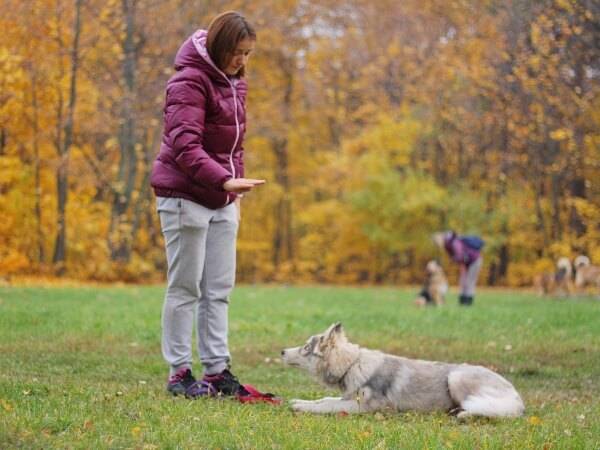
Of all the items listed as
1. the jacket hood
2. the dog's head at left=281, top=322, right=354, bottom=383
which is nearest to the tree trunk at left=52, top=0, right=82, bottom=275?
the jacket hood

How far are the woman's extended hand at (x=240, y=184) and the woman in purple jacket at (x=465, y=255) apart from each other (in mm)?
12355

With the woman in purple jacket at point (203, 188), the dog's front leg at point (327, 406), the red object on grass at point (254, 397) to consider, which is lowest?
the dog's front leg at point (327, 406)

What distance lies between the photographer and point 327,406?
6.19 metres

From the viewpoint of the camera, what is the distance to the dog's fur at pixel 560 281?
883 inches

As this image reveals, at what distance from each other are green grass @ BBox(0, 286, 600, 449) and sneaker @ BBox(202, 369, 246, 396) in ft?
0.99

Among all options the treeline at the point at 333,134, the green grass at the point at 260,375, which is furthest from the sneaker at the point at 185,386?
the treeline at the point at 333,134

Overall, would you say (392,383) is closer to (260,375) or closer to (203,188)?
(203,188)

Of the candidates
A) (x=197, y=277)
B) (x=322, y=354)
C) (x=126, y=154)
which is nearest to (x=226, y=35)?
(x=197, y=277)

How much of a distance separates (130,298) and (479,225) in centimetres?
1724

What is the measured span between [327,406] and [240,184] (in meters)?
1.61

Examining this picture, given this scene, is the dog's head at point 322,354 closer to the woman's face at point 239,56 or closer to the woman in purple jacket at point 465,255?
the woman's face at point 239,56

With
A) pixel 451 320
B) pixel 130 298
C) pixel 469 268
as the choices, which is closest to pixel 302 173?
pixel 469 268

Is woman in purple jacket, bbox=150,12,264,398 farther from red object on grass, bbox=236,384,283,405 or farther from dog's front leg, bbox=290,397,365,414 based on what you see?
dog's front leg, bbox=290,397,365,414

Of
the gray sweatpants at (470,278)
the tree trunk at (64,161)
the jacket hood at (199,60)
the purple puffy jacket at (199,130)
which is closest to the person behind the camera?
the purple puffy jacket at (199,130)
